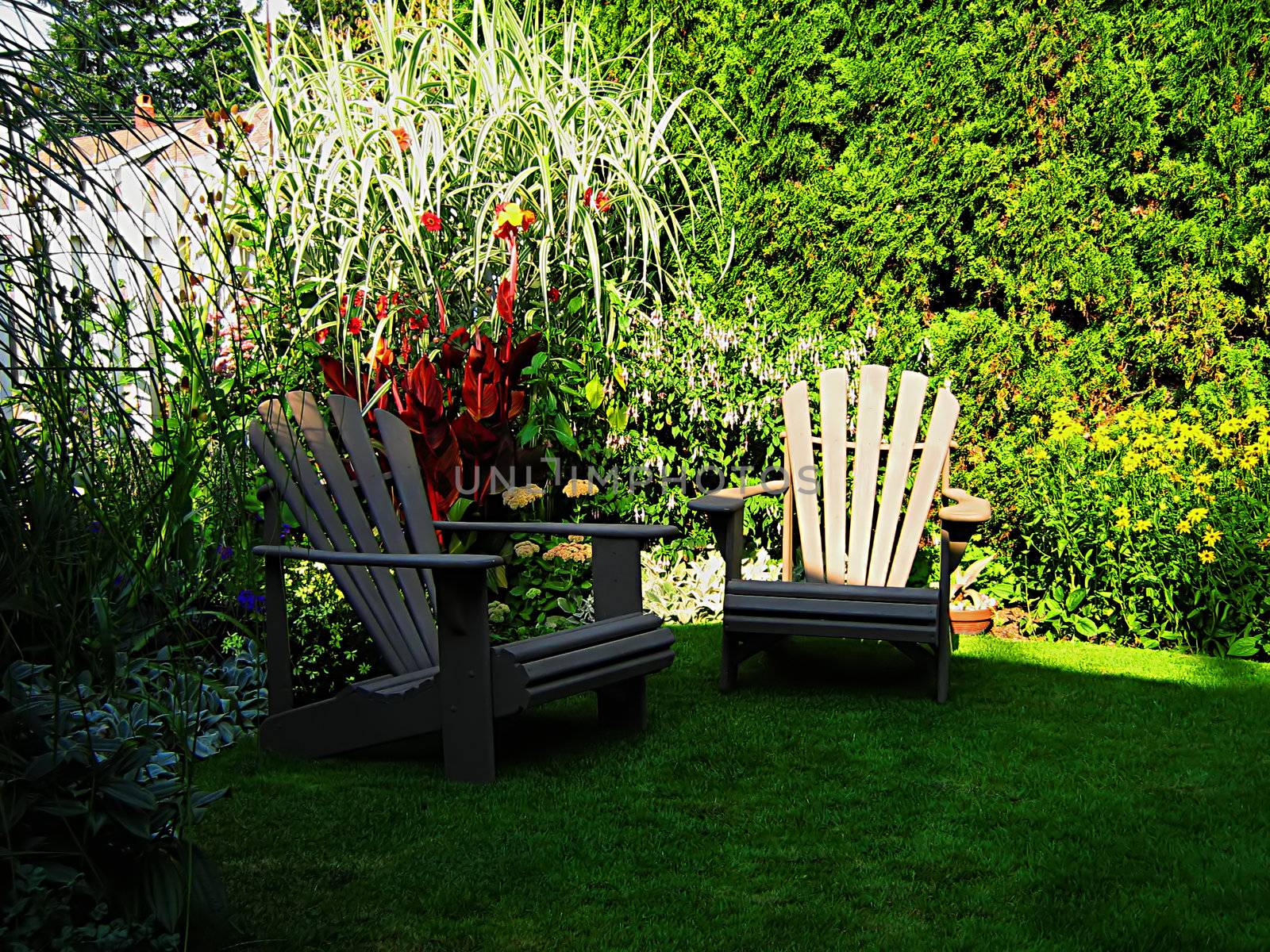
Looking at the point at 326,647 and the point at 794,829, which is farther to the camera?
the point at 326,647

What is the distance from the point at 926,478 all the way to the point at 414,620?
75.3 inches

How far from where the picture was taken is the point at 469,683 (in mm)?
2838

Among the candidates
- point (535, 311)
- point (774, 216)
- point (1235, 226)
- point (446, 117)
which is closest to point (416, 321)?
point (535, 311)

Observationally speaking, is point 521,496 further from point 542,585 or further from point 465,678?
point 465,678

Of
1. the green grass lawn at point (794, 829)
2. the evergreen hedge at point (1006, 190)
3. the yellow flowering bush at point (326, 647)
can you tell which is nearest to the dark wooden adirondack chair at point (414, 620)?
the green grass lawn at point (794, 829)

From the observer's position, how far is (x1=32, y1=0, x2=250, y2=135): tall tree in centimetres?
138

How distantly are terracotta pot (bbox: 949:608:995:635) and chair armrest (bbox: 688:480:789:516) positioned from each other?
3.11 feet

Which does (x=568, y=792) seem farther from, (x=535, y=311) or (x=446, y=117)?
(x=446, y=117)

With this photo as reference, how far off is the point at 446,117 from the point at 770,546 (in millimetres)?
2318

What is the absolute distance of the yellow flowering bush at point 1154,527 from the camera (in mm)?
4086

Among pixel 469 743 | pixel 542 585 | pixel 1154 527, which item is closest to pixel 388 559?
pixel 469 743

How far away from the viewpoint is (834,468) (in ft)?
14.1

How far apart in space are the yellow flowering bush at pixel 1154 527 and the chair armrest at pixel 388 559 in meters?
2.60

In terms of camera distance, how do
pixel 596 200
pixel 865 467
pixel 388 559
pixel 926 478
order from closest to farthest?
pixel 388 559
pixel 926 478
pixel 865 467
pixel 596 200
